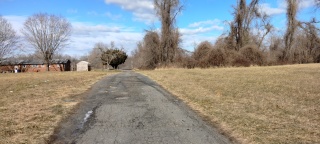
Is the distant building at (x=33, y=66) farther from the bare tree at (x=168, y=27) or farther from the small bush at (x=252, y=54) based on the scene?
the small bush at (x=252, y=54)

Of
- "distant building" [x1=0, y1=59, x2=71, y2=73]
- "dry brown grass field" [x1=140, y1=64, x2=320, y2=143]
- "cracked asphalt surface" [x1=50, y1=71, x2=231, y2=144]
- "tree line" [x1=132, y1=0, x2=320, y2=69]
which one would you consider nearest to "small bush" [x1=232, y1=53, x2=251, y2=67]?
"tree line" [x1=132, y1=0, x2=320, y2=69]

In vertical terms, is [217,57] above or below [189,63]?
above

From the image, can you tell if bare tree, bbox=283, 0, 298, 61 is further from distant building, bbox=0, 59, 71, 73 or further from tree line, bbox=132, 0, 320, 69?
distant building, bbox=0, 59, 71, 73

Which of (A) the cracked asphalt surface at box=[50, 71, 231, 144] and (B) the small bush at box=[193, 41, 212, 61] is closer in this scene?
(A) the cracked asphalt surface at box=[50, 71, 231, 144]

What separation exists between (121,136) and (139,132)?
0.48m

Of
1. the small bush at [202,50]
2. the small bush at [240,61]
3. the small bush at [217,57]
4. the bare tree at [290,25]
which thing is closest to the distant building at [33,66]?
the small bush at [202,50]

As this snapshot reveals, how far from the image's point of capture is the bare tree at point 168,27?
2077 inches

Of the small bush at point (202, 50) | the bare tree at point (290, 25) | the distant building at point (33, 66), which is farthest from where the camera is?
the distant building at point (33, 66)

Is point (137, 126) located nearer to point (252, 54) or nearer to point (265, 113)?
point (265, 113)

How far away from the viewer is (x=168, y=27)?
174 ft

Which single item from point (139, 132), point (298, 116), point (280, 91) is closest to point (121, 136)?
point (139, 132)

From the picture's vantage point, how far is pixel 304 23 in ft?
169

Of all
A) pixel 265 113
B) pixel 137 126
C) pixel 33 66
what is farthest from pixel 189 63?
pixel 33 66

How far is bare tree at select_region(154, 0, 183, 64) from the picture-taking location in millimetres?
52750
